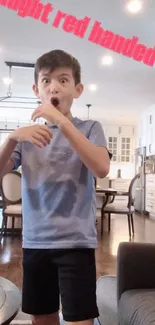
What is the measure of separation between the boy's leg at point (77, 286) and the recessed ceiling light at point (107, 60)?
4.03 meters

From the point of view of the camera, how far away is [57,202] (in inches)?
28.6

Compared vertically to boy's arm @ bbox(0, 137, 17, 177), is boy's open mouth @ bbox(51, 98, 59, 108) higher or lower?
higher

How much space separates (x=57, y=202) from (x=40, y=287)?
21 cm

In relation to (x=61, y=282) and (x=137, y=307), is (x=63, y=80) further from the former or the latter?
(x=137, y=307)

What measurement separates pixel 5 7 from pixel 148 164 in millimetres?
5312

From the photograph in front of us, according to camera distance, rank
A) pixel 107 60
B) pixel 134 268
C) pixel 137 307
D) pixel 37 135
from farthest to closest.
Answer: pixel 107 60
pixel 134 268
pixel 137 307
pixel 37 135

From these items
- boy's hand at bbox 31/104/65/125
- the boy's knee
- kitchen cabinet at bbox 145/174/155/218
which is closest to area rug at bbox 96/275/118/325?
the boy's knee

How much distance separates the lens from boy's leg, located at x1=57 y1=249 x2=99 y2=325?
2.21ft

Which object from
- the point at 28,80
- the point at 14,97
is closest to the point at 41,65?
the point at 28,80

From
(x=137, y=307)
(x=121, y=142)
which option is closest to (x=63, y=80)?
(x=137, y=307)

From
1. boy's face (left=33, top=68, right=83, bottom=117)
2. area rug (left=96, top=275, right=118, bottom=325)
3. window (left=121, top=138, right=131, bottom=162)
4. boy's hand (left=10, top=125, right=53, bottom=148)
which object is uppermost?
window (left=121, top=138, right=131, bottom=162)

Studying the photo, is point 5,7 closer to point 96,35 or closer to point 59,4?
point 59,4

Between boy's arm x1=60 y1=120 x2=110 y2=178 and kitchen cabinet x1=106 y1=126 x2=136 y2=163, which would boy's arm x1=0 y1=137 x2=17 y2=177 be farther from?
kitchen cabinet x1=106 y1=126 x2=136 y2=163

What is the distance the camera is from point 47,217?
0.73m
